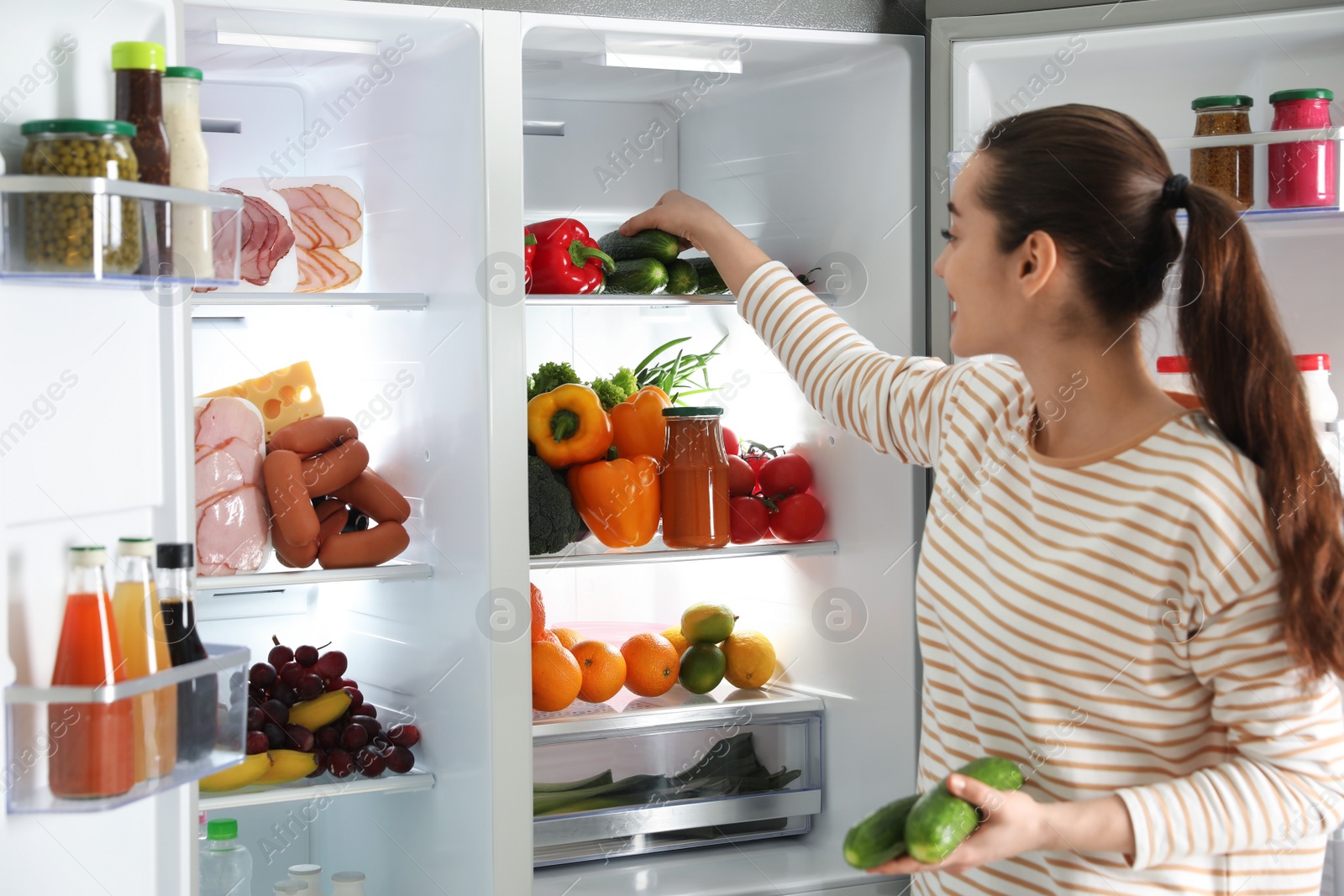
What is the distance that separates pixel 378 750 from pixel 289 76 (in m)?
0.95

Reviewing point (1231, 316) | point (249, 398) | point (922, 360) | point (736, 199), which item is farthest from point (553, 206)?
point (1231, 316)

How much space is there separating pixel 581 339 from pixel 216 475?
71cm

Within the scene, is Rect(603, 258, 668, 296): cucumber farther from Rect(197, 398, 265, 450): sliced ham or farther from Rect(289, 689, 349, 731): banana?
Rect(289, 689, 349, 731): banana

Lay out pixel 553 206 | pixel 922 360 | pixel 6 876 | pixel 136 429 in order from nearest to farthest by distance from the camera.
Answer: pixel 6 876 < pixel 136 429 < pixel 922 360 < pixel 553 206

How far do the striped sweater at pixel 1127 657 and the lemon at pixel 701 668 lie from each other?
0.65 meters

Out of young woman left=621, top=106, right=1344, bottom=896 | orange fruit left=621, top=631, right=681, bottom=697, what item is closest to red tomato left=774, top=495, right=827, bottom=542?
orange fruit left=621, top=631, right=681, bottom=697

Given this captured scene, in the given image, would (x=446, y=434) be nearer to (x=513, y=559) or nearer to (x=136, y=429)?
(x=513, y=559)

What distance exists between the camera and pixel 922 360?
1404 mm

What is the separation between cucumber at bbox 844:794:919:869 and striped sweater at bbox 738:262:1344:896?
0.48 ft

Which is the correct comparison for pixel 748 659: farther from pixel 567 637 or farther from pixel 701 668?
pixel 567 637

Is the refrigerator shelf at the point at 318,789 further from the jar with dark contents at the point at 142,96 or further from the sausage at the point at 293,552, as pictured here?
the jar with dark contents at the point at 142,96

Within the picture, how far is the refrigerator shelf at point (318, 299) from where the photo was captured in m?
1.49

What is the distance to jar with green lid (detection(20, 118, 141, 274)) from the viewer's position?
2.97 feet

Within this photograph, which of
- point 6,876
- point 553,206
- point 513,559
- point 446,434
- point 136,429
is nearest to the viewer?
point 6,876
